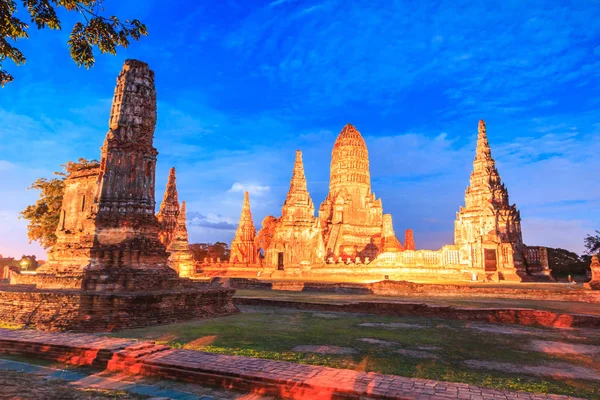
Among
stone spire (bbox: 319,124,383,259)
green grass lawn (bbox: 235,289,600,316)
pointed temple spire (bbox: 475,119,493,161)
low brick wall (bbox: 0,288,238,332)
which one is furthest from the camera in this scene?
stone spire (bbox: 319,124,383,259)

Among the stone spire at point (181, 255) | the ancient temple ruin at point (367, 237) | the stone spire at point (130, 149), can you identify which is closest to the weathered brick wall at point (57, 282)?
the stone spire at point (130, 149)

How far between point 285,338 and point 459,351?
2.87 metres

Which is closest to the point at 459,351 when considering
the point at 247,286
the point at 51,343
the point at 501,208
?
the point at 51,343

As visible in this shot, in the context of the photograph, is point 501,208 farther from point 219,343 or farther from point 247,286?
point 219,343

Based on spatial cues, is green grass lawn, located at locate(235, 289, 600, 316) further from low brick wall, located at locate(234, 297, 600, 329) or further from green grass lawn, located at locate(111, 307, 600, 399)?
green grass lawn, located at locate(111, 307, 600, 399)

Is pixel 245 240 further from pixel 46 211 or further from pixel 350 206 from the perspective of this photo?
pixel 46 211

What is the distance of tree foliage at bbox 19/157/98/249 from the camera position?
23.7 metres

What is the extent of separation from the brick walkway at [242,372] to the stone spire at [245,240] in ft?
140

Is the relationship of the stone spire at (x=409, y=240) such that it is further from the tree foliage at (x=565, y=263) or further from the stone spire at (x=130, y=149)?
the stone spire at (x=130, y=149)

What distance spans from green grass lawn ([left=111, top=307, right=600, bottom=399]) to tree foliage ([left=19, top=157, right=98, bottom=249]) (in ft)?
62.2

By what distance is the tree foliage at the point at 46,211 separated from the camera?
77.7 feet

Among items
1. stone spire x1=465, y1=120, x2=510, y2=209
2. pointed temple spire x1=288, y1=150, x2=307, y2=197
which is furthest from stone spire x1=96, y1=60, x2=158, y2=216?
stone spire x1=465, y1=120, x2=510, y2=209

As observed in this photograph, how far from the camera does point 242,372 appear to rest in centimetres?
441

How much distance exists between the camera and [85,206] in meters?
16.0
